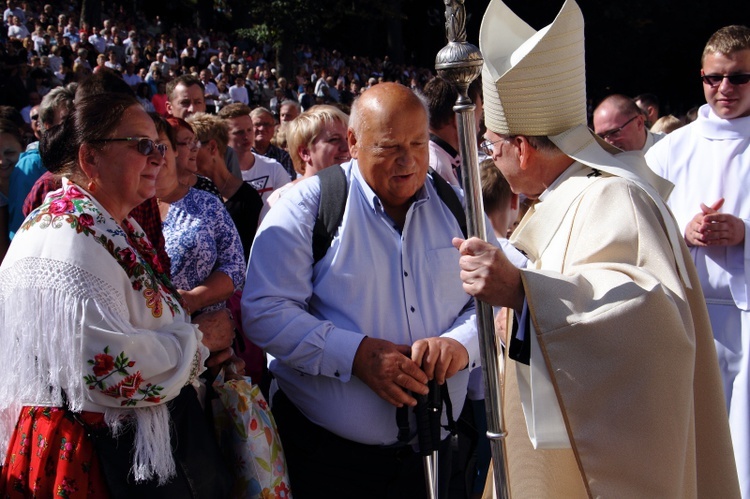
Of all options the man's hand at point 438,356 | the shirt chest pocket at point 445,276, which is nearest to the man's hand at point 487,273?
the man's hand at point 438,356

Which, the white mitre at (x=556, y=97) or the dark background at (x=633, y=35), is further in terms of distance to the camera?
the dark background at (x=633, y=35)

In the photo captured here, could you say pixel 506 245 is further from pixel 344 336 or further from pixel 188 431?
pixel 188 431

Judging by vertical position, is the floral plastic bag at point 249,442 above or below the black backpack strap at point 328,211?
below

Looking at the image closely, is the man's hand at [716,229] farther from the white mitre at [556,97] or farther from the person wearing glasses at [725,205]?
the white mitre at [556,97]

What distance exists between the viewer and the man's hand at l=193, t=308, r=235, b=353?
3281 millimetres

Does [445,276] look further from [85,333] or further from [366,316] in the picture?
[85,333]

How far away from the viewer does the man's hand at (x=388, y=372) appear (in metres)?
2.98

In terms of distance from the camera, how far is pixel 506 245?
4.08 m

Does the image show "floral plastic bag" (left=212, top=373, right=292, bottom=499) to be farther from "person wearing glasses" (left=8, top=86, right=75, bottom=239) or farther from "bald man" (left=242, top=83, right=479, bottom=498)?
"person wearing glasses" (left=8, top=86, right=75, bottom=239)

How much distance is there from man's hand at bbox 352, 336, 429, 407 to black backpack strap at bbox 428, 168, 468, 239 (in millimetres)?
616

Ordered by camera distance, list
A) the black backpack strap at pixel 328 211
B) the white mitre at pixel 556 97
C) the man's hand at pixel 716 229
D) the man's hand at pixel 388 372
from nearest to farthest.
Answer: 1. the white mitre at pixel 556 97
2. the man's hand at pixel 388 372
3. the black backpack strap at pixel 328 211
4. the man's hand at pixel 716 229

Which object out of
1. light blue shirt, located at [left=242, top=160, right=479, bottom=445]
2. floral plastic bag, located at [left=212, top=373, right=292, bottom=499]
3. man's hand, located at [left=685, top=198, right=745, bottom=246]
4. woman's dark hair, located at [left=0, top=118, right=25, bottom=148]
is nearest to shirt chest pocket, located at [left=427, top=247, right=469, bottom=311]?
light blue shirt, located at [left=242, top=160, right=479, bottom=445]

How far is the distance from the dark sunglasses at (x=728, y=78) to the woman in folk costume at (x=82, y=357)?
320cm

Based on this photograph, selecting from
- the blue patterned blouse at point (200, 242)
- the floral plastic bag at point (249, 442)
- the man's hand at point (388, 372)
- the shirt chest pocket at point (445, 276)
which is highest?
the blue patterned blouse at point (200, 242)
